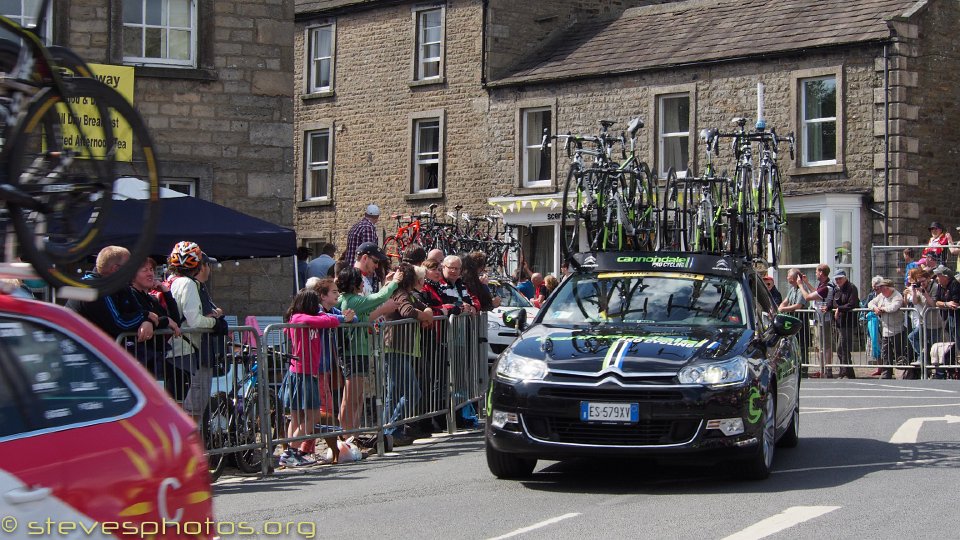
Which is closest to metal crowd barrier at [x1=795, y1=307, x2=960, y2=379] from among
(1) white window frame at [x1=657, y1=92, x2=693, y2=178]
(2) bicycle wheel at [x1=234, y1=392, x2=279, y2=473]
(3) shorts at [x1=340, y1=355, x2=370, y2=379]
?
(1) white window frame at [x1=657, y1=92, x2=693, y2=178]

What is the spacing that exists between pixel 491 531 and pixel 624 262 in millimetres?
3909

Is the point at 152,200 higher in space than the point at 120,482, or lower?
higher

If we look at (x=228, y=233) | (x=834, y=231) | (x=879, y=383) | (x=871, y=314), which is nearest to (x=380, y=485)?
(x=228, y=233)

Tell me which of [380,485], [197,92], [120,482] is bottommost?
[380,485]

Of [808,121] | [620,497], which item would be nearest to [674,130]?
[808,121]

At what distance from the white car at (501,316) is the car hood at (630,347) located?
7.66 m

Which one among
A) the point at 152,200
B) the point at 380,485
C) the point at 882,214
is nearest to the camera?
the point at 152,200

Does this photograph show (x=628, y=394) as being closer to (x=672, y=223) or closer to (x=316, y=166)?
(x=672, y=223)

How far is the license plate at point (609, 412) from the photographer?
Result: 32.7ft

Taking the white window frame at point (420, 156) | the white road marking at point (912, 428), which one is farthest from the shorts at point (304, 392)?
the white window frame at point (420, 156)

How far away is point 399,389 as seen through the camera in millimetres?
13461

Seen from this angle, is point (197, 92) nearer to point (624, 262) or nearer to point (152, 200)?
point (624, 262)

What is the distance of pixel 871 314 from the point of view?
23.4 metres

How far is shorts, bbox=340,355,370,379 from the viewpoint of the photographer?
12.6 metres
